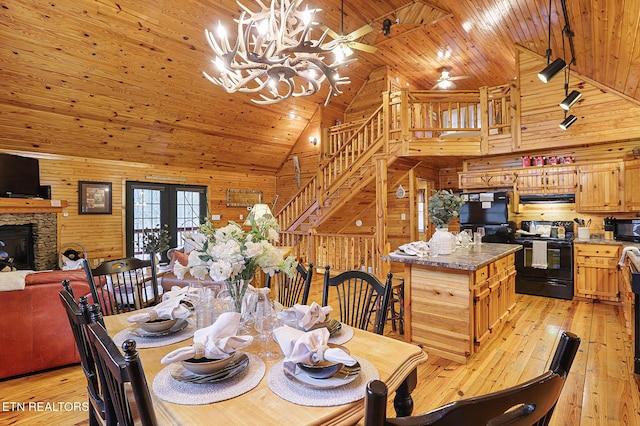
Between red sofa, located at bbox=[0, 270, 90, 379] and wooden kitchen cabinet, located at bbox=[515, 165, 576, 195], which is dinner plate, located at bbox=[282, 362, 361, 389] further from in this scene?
wooden kitchen cabinet, located at bbox=[515, 165, 576, 195]

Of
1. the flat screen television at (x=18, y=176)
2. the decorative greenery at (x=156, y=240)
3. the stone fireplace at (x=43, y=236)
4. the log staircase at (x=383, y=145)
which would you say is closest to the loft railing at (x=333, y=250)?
the log staircase at (x=383, y=145)

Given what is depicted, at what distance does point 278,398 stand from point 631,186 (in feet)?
19.4

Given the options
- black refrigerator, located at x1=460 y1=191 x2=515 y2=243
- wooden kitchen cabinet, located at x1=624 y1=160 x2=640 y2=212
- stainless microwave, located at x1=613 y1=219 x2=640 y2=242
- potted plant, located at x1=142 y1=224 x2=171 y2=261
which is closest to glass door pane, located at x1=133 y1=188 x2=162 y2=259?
potted plant, located at x1=142 y1=224 x2=171 y2=261

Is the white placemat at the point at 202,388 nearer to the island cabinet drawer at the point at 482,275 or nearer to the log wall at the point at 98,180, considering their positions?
the island cabinet drawer at the point at 482,275

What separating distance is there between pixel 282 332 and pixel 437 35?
21.3ft

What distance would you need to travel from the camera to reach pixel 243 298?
5.67 ft

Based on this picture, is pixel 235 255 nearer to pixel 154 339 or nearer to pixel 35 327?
pixel 154 339

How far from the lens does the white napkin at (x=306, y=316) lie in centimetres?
161

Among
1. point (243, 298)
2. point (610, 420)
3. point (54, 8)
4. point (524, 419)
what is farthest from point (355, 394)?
point (54, 8)

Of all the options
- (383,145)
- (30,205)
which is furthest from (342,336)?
(30,205)

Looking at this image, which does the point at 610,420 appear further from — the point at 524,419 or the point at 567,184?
the point at 567,184

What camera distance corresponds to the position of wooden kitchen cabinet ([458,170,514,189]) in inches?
227

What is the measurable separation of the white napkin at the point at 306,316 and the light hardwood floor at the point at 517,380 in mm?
1175

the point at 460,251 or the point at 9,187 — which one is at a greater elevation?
the point at 9,187
